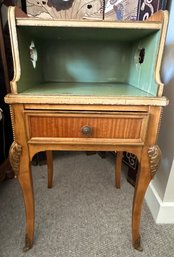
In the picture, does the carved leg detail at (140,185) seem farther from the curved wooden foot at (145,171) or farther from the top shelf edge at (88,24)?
the top shelf edge at (88,24)

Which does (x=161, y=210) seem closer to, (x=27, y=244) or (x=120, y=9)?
(x=27, y=244)

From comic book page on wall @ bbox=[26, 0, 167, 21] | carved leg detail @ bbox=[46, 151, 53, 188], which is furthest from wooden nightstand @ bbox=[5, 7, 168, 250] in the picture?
carved leg detail @ bbox=[46, 151, 53, 188]

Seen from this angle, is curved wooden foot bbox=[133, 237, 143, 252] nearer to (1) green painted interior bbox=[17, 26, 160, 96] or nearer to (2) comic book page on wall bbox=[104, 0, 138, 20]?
(1) green painted interior bbox=[17, 26, 160, 96]

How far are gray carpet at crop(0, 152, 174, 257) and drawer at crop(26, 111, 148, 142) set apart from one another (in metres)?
0.54

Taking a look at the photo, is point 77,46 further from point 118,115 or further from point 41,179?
point 41,179

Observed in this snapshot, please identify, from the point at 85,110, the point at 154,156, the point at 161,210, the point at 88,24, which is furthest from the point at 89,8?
the point at 161,210

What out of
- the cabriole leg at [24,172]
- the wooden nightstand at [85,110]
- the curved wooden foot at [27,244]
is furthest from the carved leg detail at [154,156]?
the curved wooden foot at [27,244]

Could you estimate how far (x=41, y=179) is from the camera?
1275 millimetres

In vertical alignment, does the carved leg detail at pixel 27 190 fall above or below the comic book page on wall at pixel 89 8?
below

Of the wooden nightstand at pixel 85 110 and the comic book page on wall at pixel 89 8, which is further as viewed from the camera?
the comic book page on wall at pixel 89 8

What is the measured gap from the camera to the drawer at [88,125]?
23.2 inches

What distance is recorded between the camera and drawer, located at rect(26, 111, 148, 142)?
0.59 metres

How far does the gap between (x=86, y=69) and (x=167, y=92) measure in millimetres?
415

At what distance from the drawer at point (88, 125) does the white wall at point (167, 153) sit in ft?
1.09
